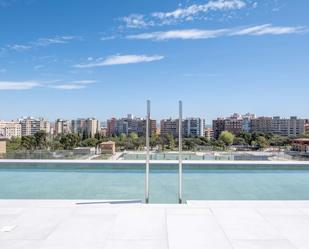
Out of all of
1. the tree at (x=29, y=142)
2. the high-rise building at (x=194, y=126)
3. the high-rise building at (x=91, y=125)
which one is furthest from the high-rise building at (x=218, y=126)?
the tree at (x=29, y=142)

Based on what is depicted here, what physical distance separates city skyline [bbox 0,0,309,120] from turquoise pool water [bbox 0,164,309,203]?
6.26ft

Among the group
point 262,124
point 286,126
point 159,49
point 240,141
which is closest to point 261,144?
point 240,141

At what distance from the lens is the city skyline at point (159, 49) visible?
1346 cm

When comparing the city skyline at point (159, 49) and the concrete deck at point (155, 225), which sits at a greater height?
the city skyline at point (159, 49)

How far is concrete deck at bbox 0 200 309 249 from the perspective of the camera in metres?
4.52

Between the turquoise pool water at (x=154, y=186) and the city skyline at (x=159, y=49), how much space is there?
191 cm

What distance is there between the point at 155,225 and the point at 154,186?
3.66 m

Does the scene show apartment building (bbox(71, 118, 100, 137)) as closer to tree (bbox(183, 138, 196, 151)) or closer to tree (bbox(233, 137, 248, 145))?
tree (bbox(233, 137, 248, 145))

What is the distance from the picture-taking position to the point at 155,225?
209 inches

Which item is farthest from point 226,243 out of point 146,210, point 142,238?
point 146,210

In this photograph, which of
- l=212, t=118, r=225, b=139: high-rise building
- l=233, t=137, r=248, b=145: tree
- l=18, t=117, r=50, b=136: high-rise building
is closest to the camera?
l=233, t=137, r=248, b=145: tree

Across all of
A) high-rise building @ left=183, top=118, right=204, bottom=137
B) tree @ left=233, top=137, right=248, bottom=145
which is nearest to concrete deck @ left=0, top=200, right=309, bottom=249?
tree @ left=233, top=137, right=248, bottom=145

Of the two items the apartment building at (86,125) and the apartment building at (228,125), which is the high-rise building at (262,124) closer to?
the apartment building at (228,125)

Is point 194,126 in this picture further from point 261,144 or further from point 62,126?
point 261,144
